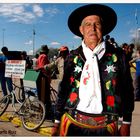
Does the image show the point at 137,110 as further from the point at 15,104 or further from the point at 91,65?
the point at 91,65

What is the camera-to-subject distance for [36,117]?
6.75m

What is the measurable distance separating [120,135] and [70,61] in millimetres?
678

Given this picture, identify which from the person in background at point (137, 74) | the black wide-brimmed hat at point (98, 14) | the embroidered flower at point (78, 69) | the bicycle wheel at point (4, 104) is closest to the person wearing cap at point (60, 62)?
the bicycle wheel at point (4, 104)

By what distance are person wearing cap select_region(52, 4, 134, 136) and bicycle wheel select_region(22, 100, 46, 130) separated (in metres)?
3.46

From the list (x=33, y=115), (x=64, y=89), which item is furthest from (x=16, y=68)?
(x=64, y=89)

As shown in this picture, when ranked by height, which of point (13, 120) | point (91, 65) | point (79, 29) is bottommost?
point (13, 120)

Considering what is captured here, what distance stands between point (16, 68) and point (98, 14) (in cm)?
463

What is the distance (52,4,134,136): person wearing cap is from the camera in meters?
2.99

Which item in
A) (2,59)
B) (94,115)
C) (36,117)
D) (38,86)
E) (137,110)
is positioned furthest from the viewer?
(2,59)

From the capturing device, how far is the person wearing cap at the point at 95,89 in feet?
9.82

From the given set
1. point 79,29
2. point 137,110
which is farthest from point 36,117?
point 79,29

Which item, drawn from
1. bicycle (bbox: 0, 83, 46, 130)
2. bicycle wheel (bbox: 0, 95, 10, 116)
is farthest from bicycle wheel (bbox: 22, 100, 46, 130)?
bicycle wheel (bbox: 0, 95, 10, 116)

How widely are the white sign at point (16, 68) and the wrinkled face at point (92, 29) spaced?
14.2 ft

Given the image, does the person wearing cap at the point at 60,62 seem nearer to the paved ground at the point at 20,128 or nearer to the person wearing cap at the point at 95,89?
the paved ground at the point at 20,128
